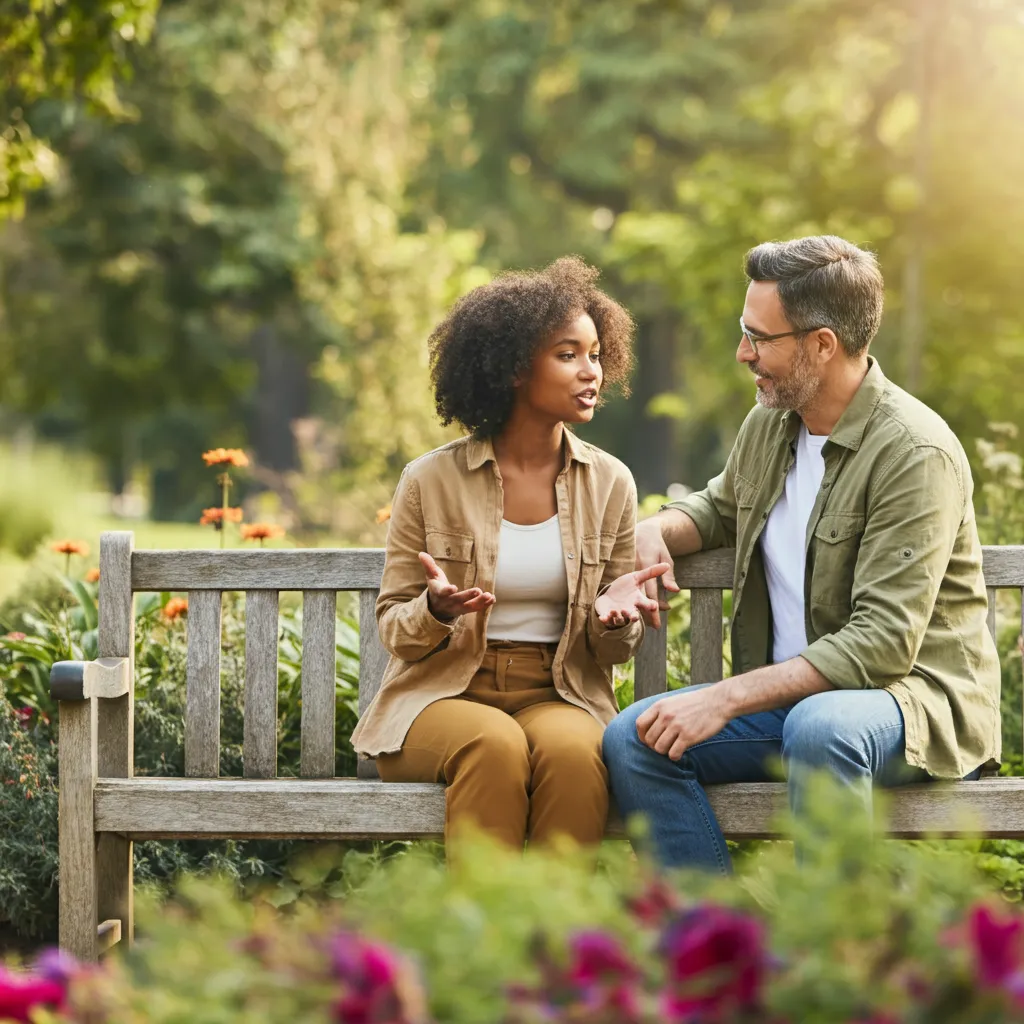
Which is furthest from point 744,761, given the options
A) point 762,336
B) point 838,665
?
point 762,336

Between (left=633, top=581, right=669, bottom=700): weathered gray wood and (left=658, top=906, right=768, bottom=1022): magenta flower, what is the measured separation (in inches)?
99.6

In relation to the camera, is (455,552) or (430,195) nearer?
(455,552)

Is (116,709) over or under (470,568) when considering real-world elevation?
under

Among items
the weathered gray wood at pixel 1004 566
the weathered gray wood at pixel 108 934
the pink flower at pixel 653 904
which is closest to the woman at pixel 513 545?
the weathered gray wood at pixel 108 934

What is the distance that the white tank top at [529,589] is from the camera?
3631 mm

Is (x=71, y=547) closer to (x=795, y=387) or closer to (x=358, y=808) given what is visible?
(x=358, y=808)

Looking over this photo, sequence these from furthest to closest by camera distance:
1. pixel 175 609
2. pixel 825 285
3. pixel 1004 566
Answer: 1. pixel 175 609
2. pixel 1004 566
3. pixel 825 285

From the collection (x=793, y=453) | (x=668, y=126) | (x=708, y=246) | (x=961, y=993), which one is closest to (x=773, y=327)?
(x=793, y=453)

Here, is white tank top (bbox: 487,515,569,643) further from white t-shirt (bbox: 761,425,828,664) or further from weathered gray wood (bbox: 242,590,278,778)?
weathered gray wood (bbox: 242,590,278,778)

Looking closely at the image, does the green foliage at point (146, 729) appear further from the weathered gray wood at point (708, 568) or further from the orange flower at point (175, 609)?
the weathered gray wood at point (708, 568)

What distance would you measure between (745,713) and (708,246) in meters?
Answer: 13.0

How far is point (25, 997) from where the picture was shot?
147 cm

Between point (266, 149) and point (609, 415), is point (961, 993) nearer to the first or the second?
point (266, 149)

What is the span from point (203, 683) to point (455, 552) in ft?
2.52
